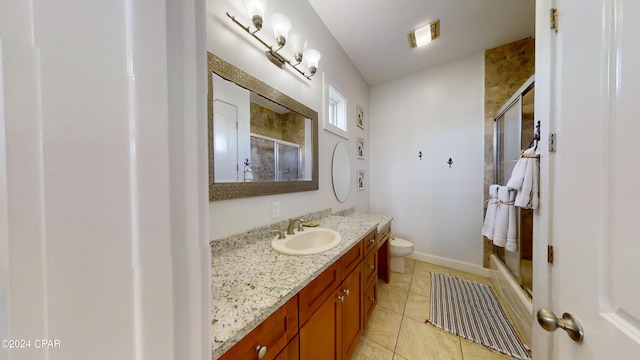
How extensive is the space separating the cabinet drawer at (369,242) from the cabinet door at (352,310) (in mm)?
158

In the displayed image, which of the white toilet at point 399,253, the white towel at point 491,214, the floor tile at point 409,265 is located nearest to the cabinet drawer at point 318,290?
the white toilet at point 399,253

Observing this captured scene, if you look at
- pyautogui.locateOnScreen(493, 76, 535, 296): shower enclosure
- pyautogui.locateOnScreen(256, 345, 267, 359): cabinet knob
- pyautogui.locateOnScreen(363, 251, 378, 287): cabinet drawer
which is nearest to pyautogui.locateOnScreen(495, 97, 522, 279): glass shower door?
pyautogui.locateOnScreen(493, 76, 535, 296): shower enclosure

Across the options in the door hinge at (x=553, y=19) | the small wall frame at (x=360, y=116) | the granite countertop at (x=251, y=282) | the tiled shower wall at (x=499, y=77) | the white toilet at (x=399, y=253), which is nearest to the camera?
the granite countertop at (x=251, y=282)

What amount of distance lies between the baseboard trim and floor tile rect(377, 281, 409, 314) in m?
0.79

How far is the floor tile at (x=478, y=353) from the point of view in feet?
4.50

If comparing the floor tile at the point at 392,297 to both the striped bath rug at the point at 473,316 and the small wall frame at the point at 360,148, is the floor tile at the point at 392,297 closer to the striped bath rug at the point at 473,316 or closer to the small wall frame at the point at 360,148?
the striped bath rug at the point at 473,316

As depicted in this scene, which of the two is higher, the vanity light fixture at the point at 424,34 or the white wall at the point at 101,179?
the vanity light fixture at the point at 424,34

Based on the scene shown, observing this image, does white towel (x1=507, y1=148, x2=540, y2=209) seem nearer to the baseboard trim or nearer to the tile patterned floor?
the tile patterned floor

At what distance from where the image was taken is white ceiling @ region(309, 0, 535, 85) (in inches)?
68.9

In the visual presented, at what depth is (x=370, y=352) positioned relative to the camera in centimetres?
143

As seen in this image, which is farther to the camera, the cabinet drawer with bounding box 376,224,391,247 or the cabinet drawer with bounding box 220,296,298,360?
the cabinet drawer with bounding box 376,224,391,247

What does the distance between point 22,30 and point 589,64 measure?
3.24ft

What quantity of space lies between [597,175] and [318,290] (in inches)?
36.6

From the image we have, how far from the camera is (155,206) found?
24 centimetres
